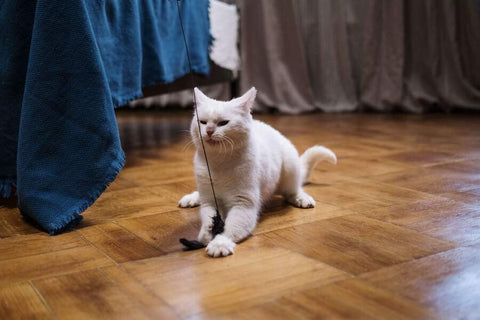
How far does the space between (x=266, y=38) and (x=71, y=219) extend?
237 cm

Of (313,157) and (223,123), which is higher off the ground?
(223,123)

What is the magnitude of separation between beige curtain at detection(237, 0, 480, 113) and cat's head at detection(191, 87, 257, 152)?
84.0 inches

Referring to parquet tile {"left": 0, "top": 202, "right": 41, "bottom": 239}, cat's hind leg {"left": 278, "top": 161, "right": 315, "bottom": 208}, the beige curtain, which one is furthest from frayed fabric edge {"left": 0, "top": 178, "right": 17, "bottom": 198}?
the beige curtain

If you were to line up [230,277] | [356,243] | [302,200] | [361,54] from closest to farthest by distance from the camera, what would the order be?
[230,277]
[356,243]
[302,200]
[361,54]

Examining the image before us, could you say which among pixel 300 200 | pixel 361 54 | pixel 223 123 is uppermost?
pixel 223 123

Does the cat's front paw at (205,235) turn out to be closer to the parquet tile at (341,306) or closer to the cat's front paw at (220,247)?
the cat's front paw at (220,247)

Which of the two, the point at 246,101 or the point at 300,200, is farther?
the point at 300,200

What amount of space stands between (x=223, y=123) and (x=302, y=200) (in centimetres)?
30

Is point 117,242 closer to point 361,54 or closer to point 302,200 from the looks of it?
point 302,200

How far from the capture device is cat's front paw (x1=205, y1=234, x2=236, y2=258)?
→ 0.85 metres

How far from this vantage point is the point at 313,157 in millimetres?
1306

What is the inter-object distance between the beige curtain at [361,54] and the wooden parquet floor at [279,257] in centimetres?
144

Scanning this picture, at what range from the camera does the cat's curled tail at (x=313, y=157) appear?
50.5 inches

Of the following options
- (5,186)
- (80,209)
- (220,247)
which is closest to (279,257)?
(220,247)
